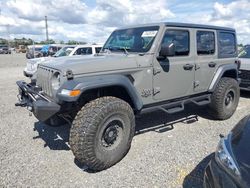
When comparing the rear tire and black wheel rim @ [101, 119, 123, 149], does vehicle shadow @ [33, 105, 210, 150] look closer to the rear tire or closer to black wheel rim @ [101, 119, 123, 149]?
the rear tire

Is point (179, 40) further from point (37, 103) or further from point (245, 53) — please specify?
point (245, 53)

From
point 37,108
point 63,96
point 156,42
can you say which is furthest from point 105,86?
point 156,42

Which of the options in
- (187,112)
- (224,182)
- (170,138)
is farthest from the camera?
(187,112)

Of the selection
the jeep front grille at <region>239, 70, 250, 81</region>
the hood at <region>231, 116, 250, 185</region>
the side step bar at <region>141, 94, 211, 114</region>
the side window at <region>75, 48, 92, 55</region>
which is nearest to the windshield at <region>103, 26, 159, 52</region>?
the side step bar at <region>141, 94, 211, 114</region>

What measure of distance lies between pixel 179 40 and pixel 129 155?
232cm

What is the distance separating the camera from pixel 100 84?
3.51 metres

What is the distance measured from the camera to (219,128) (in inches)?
211

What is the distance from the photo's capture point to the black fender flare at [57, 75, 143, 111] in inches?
132

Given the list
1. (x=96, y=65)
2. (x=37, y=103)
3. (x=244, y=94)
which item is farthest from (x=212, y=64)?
(x=244, y=94)

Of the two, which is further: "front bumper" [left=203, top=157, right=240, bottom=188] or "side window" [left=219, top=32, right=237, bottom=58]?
"side window" [left=219, top=32, right=237, bottom=58]

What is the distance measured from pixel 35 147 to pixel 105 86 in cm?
181

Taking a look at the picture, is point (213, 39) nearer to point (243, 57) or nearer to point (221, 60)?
point (221, 60)

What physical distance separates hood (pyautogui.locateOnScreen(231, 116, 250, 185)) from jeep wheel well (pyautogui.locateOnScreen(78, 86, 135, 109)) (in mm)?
1797

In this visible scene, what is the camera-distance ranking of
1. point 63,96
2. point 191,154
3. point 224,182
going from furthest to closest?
1. point 191,154
2. point 63,96
3. point 224,182
